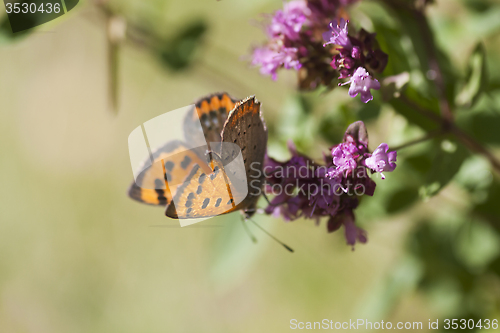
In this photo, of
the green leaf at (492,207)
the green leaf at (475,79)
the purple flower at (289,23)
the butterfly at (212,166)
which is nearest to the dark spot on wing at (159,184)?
the butterfly at (212,166)

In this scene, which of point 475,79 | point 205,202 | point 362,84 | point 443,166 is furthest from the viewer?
point 475,79

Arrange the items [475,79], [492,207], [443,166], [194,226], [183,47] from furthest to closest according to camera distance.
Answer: [194,226] < [183,47] < [492,207] < [475,79] < [443,166]

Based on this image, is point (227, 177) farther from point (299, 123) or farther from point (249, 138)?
point (299, 123)

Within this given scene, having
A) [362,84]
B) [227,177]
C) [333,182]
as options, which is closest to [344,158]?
[333,182]

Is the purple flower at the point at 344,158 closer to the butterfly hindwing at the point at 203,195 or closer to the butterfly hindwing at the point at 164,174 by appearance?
the butterfly hindwing at the point at 203,195

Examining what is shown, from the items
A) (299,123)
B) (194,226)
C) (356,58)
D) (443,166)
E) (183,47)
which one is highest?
(183,47)

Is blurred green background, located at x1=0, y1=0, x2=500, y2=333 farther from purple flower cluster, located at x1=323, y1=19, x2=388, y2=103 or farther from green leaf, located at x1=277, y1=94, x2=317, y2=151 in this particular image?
purple flower cluster, located at x1=323, y1=19, x2=388, y2=103

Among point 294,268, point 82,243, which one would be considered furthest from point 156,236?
point 294,268
